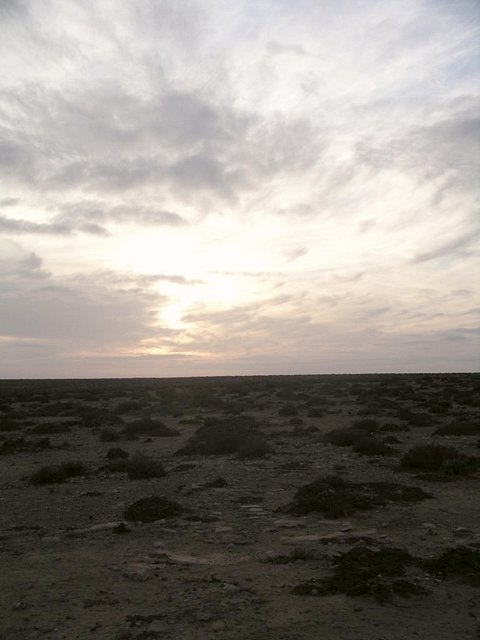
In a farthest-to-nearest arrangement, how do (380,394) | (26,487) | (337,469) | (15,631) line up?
(380,394), (337,469), (26,487), (15,631)

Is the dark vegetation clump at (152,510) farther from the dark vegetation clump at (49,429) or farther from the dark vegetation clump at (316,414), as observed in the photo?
the dark vegetation clump at (316,414)

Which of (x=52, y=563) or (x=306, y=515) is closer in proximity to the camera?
(x=52, y=563)

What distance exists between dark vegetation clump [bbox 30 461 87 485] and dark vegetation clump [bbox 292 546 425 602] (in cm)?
975

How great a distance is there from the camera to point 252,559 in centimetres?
892

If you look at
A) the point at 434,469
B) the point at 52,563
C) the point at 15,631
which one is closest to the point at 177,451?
the point at 434,469

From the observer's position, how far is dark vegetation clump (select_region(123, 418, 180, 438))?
2666cm

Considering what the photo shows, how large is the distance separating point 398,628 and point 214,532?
4.68 metres

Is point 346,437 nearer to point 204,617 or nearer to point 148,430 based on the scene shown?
point 148,430

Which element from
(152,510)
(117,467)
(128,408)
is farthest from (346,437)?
(128,408)

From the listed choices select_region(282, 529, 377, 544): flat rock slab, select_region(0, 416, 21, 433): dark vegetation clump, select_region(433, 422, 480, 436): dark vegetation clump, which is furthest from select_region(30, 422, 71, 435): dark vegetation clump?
select_region(282, 529, 377, 544): flat rock slab

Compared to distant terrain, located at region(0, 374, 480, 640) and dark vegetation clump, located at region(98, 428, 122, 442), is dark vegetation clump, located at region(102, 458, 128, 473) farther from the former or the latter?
dark vegetation clump, located at region(98, 428, 122, 442)

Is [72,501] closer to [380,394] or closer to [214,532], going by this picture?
[214,532]

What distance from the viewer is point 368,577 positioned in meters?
7.79

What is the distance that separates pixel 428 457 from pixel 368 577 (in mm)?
9345
